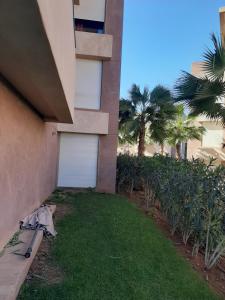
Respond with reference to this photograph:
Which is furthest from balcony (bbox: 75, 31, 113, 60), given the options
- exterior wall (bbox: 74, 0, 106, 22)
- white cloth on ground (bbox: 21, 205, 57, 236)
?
white cloth on ground (bbox: 21, 205, 57, 236)

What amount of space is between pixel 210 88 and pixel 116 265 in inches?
244

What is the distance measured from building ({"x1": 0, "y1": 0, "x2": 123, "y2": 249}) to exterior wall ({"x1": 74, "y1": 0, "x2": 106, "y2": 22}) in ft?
0.13

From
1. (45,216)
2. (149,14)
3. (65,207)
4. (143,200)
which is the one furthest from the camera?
(149,14)

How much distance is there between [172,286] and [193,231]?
1.93 m

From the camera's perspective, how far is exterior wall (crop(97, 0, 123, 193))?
12602 millimetres

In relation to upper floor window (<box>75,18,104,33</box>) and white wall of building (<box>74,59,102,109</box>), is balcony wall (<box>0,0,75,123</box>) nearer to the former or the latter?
white wall of building (<box>74,59,102,109</box>)

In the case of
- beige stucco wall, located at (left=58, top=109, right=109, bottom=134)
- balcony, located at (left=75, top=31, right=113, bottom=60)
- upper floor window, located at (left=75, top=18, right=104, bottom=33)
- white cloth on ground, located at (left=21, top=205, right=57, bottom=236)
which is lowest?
white cloth on ground, located at (left=21, top=205, right=57, bottom=236)

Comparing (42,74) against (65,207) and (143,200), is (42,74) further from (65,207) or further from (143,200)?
(143,200)

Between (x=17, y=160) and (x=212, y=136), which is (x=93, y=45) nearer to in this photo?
(x=17, y=160)

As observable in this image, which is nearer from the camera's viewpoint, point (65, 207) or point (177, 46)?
point (65, 207)

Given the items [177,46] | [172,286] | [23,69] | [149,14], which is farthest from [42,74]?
[177,46]

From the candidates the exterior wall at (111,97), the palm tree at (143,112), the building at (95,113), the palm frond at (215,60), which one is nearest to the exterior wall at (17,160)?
the building at (95,113)

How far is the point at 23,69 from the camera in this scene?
155 inches

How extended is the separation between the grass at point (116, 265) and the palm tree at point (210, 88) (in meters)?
4.09
